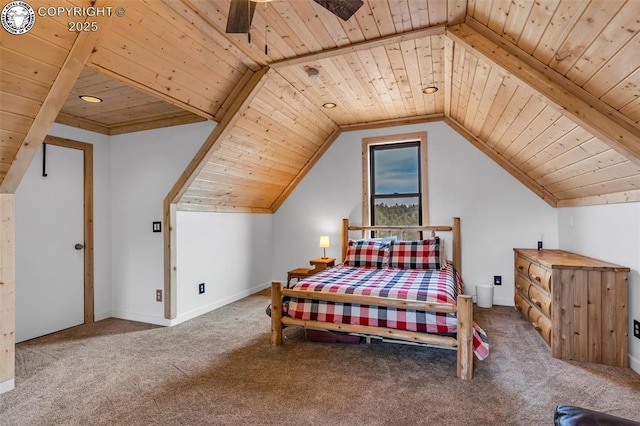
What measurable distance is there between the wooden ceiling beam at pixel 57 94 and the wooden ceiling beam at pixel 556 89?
7.37 ft

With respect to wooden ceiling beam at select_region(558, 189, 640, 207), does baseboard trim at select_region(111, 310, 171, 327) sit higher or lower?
lower

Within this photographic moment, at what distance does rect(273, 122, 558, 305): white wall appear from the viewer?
417 centimetres

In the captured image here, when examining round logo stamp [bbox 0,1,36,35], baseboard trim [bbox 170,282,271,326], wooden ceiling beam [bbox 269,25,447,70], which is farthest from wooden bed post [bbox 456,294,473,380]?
round logo stamp [bbox 0,1,36,35]

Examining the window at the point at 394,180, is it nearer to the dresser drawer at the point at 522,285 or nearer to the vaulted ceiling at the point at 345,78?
the vaulted ceiling at the point at 345,78

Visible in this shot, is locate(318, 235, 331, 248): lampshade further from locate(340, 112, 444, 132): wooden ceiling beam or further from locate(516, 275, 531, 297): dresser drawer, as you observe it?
locate(516, 275, 531, 297): dresser drawer

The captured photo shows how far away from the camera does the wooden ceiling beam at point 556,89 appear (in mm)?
1960

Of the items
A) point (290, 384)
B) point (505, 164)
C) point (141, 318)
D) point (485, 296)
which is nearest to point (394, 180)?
point (505, 164)

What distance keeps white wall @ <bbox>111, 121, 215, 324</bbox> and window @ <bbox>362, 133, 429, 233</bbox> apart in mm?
2402

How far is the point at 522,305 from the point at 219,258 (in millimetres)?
3677

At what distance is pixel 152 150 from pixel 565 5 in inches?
151

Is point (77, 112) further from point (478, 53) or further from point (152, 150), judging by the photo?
point (478, 53)

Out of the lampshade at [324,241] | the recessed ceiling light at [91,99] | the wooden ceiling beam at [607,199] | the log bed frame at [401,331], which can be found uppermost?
the recessed ceiling light at [91,99]

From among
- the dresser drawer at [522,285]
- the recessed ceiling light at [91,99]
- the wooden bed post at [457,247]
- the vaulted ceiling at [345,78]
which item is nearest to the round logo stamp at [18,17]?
the vaulted ceiling at [345,78]

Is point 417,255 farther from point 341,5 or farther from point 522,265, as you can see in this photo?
point 341,5
